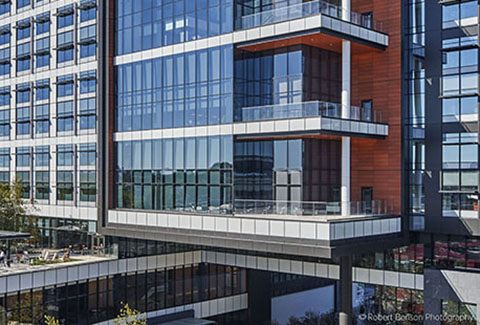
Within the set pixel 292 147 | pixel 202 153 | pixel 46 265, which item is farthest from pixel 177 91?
pixel 46 265

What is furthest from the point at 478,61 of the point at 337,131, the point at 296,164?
the point at 296,164

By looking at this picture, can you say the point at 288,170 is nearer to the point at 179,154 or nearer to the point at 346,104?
the point at 346,104

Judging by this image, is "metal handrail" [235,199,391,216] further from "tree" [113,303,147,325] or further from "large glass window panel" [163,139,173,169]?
"tree" [113,303,147,325]

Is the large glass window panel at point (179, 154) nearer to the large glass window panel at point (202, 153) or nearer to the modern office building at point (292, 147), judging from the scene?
the modern office building at point (292, 147)

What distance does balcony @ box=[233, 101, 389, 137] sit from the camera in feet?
105

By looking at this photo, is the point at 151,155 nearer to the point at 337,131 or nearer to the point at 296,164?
the point at 296,164

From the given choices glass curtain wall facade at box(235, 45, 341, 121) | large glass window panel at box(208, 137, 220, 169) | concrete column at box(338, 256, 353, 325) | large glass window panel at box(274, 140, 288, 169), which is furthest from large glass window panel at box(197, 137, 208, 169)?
concrete column at box(338, 256, 353, 325)

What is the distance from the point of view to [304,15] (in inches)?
1277

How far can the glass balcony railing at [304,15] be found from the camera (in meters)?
32.2

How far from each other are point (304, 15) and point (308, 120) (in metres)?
5.62

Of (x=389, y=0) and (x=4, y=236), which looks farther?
(x=4, y=236)

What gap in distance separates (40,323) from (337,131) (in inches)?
893

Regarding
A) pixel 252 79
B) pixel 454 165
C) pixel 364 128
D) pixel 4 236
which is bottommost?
pixel 4 236

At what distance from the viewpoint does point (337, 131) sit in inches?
1272
